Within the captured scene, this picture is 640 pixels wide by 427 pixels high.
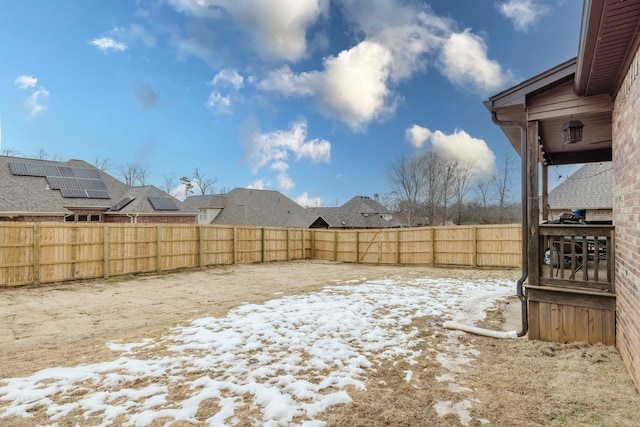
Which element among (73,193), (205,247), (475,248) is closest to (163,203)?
(73,193)

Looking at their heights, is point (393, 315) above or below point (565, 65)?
below

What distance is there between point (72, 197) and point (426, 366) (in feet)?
68.4

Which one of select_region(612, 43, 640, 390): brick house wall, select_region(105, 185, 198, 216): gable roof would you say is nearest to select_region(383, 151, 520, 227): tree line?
select_region(105, 185, 198, 216): gable roof

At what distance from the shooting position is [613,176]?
3.90 m

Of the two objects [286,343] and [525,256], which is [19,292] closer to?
[286,343]

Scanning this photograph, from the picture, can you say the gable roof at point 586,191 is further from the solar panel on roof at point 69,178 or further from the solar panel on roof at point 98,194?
the solar panel on roof at point 69,178

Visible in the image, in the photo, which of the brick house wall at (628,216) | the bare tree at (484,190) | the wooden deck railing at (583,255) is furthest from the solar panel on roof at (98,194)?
the bare tree at (484,190)

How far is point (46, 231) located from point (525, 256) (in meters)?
11.2

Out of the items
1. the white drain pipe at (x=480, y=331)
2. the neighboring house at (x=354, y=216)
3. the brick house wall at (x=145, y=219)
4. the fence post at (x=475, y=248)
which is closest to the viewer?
the white drain pipe at (x=480, y=331)

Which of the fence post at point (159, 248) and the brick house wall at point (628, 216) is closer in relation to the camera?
the brick house wall at point (628, 216)

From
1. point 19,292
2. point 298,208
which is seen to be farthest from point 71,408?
point 298,208

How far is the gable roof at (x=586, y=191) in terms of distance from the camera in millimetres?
15484

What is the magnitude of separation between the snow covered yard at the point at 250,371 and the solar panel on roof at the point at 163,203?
1823 cm

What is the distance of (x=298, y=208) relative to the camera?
33.5m
